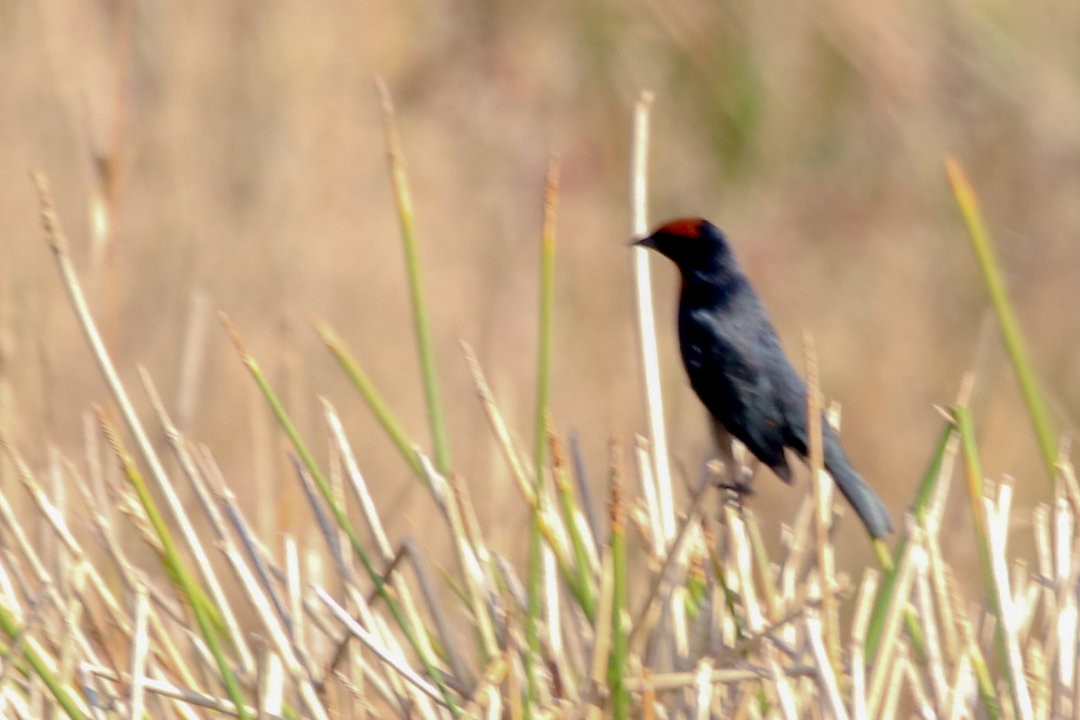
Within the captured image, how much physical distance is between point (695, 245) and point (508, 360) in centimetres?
157

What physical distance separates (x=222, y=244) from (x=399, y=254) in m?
0.53

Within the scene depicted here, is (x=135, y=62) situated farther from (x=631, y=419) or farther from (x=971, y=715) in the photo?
(x=971, y=715)

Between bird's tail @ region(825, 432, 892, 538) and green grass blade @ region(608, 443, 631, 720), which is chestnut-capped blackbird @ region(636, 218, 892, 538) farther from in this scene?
green grass blade @ region(608, 443, 631, 720)

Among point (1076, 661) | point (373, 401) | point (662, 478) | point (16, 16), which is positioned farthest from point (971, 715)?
point (16, 16)

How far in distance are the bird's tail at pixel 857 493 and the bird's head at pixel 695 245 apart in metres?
0.51

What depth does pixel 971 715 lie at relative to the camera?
1763 millimetres

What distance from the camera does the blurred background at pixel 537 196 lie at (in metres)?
3.63

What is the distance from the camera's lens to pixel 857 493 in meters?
2.17

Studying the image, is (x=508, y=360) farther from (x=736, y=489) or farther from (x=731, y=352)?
(x=736, y=489)

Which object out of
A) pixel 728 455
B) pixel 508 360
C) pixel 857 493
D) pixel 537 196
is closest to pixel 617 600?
pixel 857 493

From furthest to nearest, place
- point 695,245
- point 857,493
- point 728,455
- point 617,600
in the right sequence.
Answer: point 695,245 < point 728,455 < point 857,493 < point 617,600

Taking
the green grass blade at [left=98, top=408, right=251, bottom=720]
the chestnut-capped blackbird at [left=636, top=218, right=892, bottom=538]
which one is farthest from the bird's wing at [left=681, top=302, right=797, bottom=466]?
the green grass blade at [left=98, top=408, right=251, bottom=720]

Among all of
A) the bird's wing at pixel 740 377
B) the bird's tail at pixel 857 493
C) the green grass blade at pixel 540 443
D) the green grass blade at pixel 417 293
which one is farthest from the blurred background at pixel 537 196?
the green grass blade at pixel 540 443

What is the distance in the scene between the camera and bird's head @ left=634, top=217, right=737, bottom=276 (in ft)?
8.52
